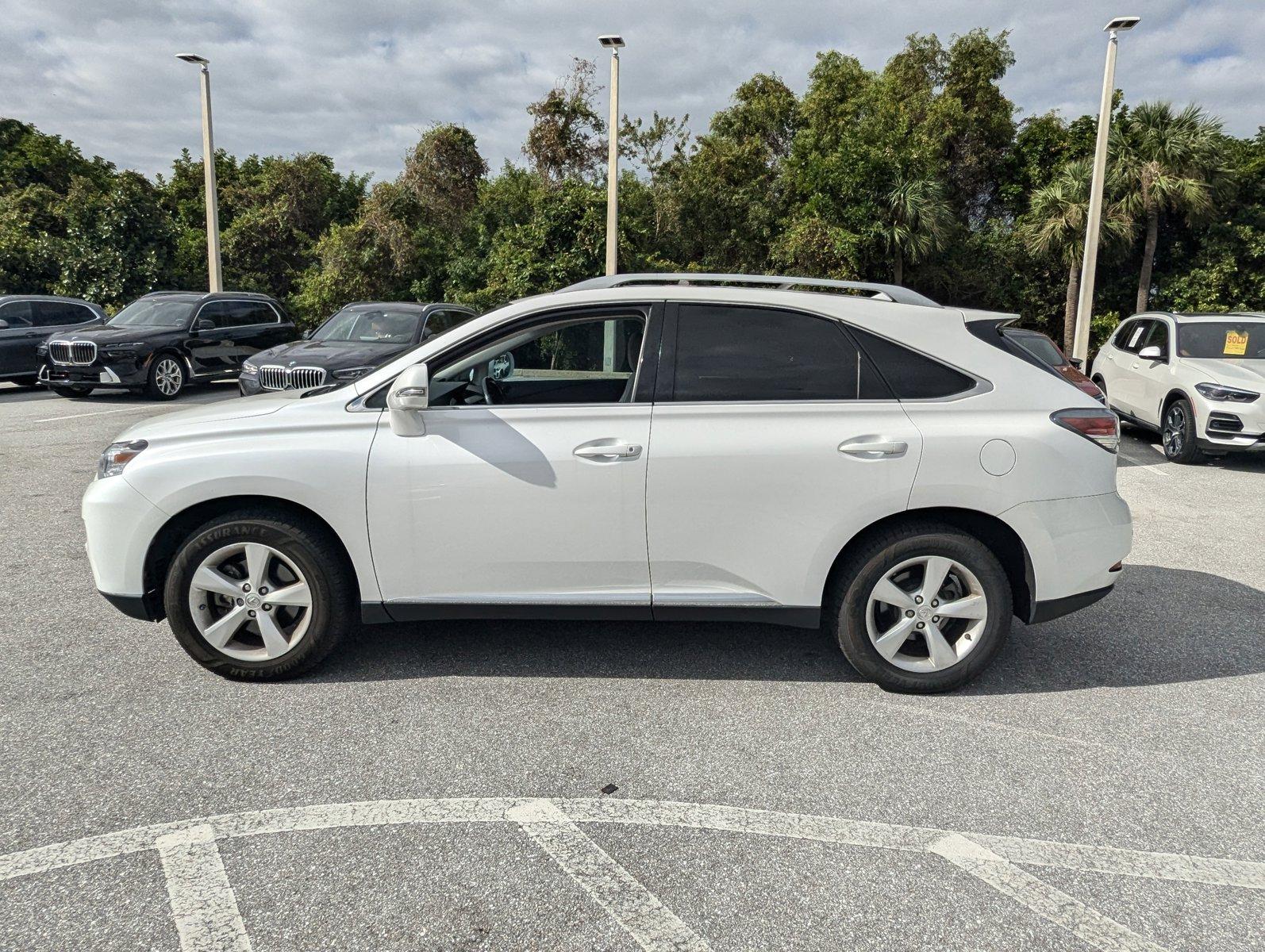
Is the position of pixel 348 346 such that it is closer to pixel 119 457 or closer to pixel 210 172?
pixel 119 457

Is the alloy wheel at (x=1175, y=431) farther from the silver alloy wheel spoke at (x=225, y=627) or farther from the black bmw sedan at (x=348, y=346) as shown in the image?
the silver alloy wheel spoke at (x=225, y=627)

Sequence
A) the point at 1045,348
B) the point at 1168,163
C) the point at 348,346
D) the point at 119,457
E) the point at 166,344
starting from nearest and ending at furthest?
1. the point at 119,457
2. the point at 1045,348
3. the point at 348,346
4. the point at 166,344
5. the point at 1168,163

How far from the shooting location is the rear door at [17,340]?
15.2 meters

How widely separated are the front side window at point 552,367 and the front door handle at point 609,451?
0.75ft

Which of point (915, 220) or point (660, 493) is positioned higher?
point (915, 220)

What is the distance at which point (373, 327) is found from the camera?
12.3m

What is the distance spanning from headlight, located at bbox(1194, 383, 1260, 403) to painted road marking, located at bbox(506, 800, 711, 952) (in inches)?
374

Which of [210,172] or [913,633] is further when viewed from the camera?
[210,172]

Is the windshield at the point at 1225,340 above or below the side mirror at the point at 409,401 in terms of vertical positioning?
above

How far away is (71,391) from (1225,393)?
54.2ft

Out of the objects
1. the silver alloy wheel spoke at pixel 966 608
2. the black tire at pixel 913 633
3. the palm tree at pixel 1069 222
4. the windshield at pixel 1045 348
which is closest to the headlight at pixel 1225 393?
the windshield at pixel 1045 348

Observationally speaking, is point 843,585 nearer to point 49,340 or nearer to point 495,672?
point 495,672

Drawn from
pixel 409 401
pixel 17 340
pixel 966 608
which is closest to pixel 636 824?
pixel 966 608

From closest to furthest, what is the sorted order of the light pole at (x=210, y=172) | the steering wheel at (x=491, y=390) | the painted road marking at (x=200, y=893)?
the painted road marking at (x=200, y=893) → the steering wheel at (x=491, y=390) → the light pole at (x=210, y=172)
